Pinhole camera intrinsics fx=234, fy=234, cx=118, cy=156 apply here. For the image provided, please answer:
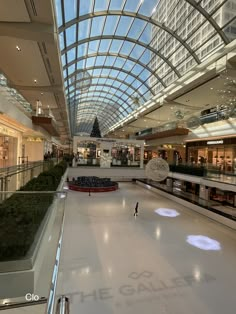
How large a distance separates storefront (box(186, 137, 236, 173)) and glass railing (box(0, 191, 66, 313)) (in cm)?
1394

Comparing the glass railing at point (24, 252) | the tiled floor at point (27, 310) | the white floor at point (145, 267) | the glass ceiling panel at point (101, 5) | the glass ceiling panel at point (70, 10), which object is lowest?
the white floor at point (145, 267)

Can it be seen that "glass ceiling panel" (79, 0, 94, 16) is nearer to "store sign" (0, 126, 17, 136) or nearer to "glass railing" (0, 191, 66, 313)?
"store sign" (0, 126, 17, 136)

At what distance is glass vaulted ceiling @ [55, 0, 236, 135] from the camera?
13.2 metres

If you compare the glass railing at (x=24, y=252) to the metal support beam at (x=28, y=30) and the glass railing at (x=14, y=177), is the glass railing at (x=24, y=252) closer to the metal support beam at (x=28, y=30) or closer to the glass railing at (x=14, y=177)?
the glass railing at (x=14, y=177)

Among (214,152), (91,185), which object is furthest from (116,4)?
(91,185)

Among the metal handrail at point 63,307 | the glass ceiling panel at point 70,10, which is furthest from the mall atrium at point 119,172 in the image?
the glass ceiling panel at point 70,10

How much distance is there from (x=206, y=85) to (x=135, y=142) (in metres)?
15.4

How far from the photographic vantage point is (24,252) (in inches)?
154

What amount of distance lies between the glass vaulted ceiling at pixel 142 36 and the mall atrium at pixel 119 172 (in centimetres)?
10

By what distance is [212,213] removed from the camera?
15109 mm

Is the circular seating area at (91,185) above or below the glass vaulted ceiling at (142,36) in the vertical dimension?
below

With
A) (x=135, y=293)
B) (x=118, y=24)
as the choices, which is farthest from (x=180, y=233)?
(x=118, y=24)

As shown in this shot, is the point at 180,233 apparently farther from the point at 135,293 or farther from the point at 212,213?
the point at 135,293

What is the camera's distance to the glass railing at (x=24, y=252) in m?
3.79
